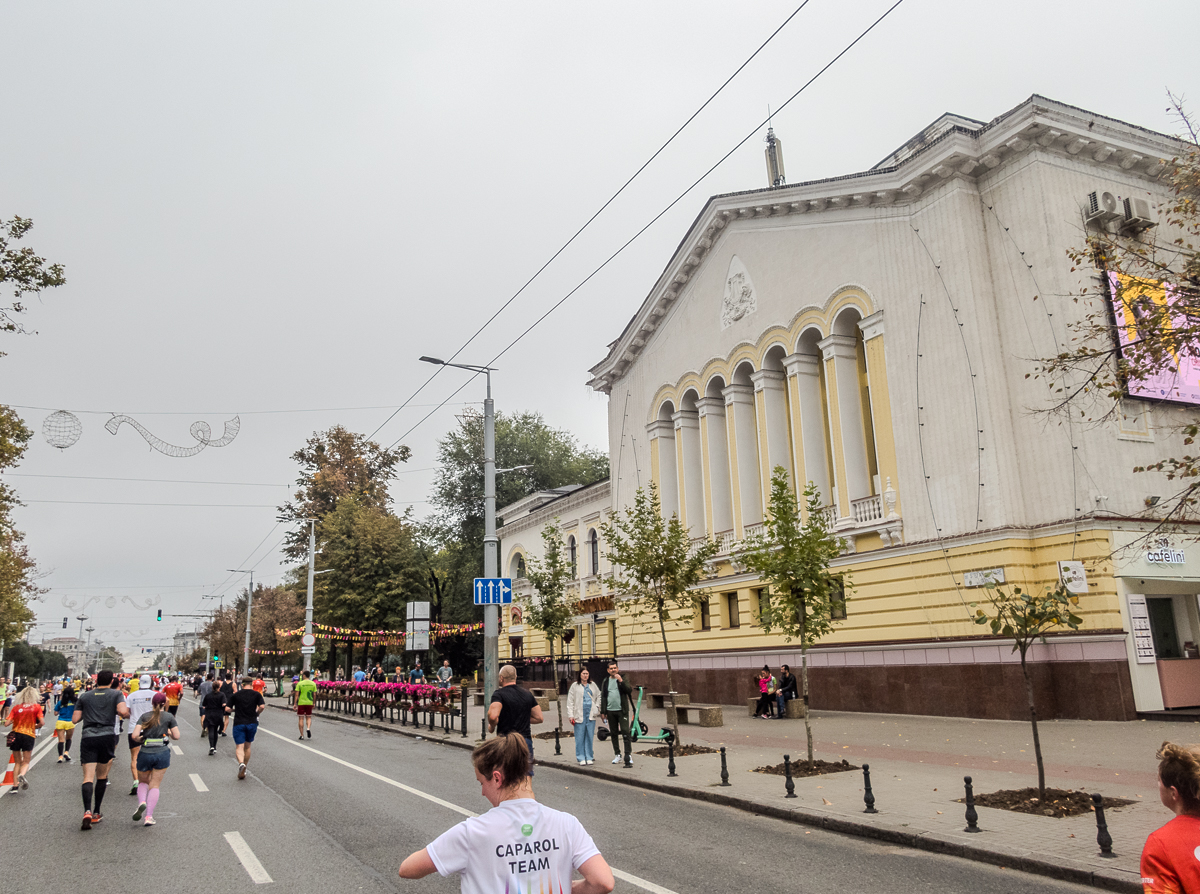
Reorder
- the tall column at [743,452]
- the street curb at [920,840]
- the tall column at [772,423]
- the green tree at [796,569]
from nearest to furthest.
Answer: the street curb at [920,840] < the green tree at [796,569] < the tall column at [772,423] < the tall column at [743,452]

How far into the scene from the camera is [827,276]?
25531mm

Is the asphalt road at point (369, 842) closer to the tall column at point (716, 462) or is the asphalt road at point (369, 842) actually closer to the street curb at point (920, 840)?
the street curb at point (920, 840)

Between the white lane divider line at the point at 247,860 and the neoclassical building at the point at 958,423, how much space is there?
45.3 ft

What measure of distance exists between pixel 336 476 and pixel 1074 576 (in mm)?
47914

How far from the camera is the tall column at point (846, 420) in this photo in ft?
79.7

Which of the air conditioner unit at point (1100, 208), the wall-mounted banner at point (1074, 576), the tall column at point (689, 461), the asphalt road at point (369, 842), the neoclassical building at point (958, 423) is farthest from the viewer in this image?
the tall column at point (689, 461)

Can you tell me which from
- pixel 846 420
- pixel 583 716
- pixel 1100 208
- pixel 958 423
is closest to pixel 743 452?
pixel 846 420

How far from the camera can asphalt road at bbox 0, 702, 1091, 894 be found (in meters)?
7.47

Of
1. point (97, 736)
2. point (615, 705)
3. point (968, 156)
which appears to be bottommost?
point (615, 705)

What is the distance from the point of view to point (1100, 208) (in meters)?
20.4

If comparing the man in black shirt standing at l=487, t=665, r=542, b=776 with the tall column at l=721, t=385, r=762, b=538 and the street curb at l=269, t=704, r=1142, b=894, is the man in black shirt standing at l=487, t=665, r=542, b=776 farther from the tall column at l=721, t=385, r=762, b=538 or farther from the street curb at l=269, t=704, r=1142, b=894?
the tall column at l=721, t=385, r=762, b=538

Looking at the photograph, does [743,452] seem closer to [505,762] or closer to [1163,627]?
[1163,627]

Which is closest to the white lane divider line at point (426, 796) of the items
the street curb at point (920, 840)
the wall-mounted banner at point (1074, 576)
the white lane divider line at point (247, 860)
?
the white lane divider line at point (247, 860)

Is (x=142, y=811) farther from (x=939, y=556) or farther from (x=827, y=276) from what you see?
(x=827, y=276)
